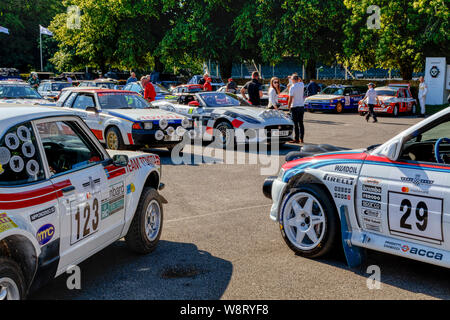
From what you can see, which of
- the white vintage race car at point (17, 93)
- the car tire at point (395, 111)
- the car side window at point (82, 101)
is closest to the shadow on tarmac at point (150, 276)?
the car side window at point (82, 101)

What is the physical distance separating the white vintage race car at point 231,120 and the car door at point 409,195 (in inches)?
325

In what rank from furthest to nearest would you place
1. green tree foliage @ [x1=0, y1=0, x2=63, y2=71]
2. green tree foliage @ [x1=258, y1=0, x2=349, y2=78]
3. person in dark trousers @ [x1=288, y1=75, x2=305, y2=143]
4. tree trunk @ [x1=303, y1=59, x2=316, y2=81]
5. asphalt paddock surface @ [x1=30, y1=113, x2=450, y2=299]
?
green tree foliage @ [x1=0, y1=0, x2=63, y2=71], tree trunk @ [x1=303, y1=59, x2=316, y2=81], green tree foliage @ [x1=258, y1=0, x2=349, y2=78], person in dark trousers @ [x1=288, y1=75, x2=305, y2=143], asphalt paddock surface @ [x1=30, y1=113, x2=450, y2=299]

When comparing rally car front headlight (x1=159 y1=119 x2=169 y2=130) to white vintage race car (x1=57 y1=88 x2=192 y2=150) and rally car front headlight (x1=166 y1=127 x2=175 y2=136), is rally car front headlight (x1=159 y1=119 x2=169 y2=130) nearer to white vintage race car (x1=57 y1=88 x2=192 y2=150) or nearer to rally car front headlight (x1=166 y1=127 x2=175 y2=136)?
white vintage race car (x1=57 y1=88 x2=192 y2=150)

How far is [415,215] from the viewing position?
4273 mm

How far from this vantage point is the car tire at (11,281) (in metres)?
3.17

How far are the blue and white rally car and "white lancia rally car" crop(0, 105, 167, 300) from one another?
74.0 ft

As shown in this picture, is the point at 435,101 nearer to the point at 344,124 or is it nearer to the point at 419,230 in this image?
the point at 344,124

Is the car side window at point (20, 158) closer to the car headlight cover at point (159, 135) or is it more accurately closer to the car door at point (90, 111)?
the car headlight cover at point (159, 135)

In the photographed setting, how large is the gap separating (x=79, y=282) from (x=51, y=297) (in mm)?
312

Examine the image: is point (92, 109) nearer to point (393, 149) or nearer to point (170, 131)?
point (170, 131)

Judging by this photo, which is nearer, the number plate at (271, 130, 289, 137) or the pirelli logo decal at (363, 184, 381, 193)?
the pirelli logo decal at (363, 184, 381, 193)

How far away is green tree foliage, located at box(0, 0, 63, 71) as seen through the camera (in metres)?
63.7

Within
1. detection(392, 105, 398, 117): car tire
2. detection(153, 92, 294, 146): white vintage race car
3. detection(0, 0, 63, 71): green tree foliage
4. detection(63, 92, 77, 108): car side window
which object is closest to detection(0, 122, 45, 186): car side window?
detection(63, 92, 77, 108): car side window

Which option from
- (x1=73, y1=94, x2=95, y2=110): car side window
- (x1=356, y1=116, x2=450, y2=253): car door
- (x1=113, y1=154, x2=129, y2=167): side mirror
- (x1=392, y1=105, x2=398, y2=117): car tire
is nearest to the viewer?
(x1=356, y1=116, x2=450, y2=253): car door
